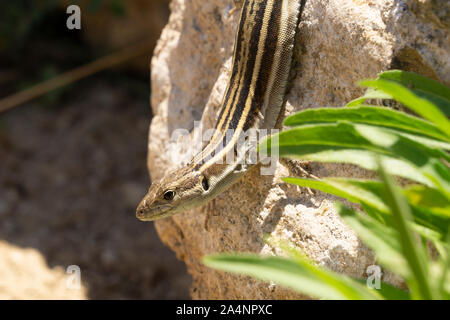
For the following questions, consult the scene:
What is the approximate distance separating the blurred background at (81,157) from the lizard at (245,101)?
→ 1.78m

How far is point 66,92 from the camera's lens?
231 inches

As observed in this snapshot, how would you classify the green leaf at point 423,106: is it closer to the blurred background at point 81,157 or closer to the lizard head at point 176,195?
the lizard head at point 176,195

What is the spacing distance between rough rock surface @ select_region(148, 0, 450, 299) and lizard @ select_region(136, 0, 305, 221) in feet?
0.29

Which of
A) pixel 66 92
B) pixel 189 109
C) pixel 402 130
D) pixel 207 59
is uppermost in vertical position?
pixel 66 92

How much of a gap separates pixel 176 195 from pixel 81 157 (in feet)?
9.84

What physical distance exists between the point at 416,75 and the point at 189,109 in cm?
164

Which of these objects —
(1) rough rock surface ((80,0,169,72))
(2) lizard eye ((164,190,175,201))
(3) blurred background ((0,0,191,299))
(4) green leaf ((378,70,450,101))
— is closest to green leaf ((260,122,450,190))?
(4) green leaf ((378,70,450,101))

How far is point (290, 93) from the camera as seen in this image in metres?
2.77

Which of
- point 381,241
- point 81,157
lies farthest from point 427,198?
point 81,157

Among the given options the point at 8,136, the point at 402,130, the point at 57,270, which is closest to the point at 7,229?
the point at 57,270

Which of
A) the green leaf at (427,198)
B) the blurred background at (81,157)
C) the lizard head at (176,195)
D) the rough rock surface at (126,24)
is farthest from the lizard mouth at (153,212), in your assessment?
the rough rock surface at (126,24)

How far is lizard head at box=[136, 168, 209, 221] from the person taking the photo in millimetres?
2752

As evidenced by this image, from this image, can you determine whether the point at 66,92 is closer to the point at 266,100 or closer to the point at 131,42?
the point at 131,42

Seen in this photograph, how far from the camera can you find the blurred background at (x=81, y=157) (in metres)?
4.46
